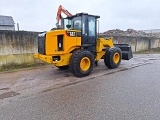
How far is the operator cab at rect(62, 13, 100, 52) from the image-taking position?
8.09m

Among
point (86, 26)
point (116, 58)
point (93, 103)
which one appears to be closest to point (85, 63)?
point (86, 26)

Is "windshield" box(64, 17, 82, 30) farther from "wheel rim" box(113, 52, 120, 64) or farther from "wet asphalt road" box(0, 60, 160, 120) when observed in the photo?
"wet asphalt road" box(0, 60, 160, 120)

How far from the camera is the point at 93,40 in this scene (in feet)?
28.4

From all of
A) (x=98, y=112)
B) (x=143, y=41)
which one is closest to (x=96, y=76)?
(x=98, y=112)

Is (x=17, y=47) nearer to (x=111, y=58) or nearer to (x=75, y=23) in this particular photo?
(x=75, y=23)

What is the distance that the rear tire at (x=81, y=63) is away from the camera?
7266 mm

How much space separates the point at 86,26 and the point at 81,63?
1732 millimetres

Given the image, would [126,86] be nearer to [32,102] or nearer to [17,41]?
[32,102]

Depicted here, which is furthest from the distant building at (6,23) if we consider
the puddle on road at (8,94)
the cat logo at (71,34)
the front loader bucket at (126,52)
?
the puddle on road at (8,94)

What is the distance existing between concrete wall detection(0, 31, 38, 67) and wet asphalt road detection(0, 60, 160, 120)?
467 cm

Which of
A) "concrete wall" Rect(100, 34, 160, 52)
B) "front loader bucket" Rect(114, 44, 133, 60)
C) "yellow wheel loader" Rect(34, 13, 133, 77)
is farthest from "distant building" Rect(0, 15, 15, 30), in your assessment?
"front loader bucket" Rect(114, 44, 133, 60)

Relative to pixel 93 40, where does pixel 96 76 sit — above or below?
below

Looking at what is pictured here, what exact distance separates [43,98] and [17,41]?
5.59 m

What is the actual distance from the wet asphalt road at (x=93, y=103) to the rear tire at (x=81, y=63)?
887 millimetres
